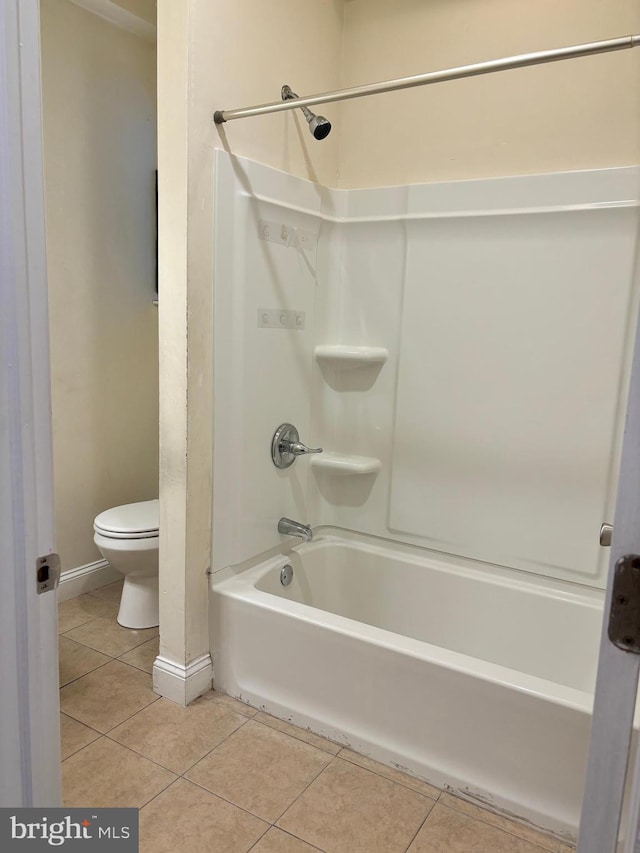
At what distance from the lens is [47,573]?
84 centimetres

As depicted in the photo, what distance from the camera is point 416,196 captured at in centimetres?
232

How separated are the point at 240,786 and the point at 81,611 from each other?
1.31m

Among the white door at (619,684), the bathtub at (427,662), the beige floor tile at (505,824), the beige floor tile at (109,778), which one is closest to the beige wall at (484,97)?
the bathtub at (427,662)

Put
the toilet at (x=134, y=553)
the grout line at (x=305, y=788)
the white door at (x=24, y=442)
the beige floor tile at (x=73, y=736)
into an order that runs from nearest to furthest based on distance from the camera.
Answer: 1. the white door at (x=24, y=442)
2. the grout line at (x=305, y=788)
3. the beige floor tile at (x=73, y=736)
4. the toilet at (x=134, y=553)

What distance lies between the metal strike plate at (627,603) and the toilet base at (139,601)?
7.26 ft

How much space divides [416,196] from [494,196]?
299mm

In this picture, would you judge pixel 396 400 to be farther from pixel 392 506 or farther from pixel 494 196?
pixel 494 196

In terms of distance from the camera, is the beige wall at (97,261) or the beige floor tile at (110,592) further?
the beige floor tile at (110,592)

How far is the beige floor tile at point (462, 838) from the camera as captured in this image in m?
1.56

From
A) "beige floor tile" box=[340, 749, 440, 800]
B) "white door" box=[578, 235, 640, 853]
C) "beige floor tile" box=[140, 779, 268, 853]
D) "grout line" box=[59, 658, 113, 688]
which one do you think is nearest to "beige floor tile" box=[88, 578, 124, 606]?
"grout line" box=[59, 658, 113, 688]

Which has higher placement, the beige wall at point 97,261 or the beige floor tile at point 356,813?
the beige wall at point 97,261

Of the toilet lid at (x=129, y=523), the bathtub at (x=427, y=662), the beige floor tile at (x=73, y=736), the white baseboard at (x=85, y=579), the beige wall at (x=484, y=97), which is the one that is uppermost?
the beige wall at (x=484, y=97)

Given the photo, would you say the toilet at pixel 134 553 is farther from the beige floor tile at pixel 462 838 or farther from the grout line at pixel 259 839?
the beige floor tile at pixel 462 838

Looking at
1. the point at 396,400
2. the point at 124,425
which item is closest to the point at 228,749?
the point at 396,400
